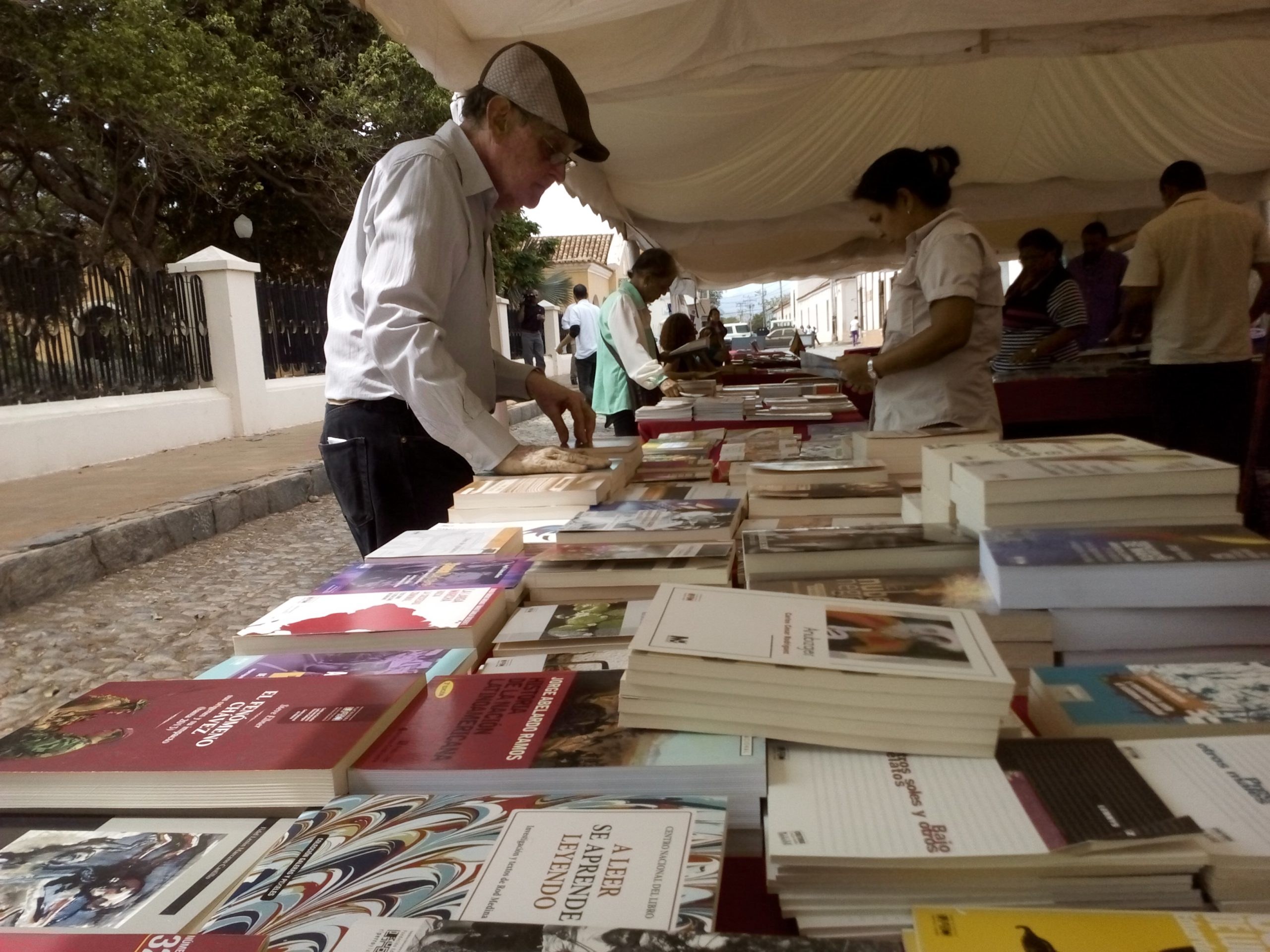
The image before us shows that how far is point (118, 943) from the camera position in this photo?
545 mm

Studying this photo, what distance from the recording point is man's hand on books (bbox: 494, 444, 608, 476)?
174 cm

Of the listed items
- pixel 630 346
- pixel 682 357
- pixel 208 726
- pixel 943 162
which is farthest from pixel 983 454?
pixel 682 357

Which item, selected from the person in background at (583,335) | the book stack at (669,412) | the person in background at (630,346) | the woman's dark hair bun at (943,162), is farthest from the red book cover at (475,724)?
the person in background at (583,335)

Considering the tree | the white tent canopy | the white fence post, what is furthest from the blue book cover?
the tree

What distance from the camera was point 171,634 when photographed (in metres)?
3.53

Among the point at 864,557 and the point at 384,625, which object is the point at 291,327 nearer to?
the point at 384,625

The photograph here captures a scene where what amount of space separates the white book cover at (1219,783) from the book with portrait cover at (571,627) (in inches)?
20.4

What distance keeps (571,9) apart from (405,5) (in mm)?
479

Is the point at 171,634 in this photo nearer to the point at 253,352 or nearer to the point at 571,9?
the point at 571,9

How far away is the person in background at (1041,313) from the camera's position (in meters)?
4.30

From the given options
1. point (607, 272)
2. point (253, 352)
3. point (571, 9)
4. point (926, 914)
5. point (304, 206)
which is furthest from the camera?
point (607, 272)

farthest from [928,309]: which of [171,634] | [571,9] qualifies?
[171,634]

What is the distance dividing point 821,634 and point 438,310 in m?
1.14

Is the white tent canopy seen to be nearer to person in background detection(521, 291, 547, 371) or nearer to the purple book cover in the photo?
the purple book cover
